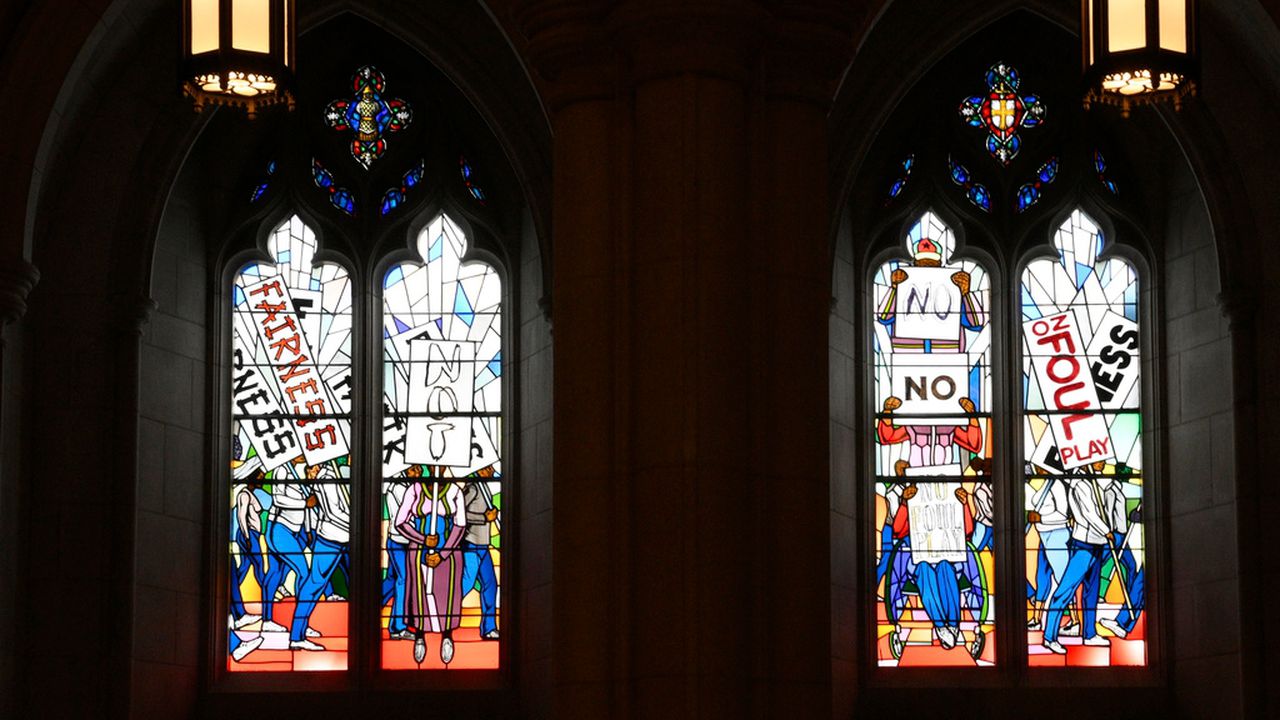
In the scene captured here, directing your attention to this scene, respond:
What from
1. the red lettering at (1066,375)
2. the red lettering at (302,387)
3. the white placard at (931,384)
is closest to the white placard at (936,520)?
the white placard at (931,384)

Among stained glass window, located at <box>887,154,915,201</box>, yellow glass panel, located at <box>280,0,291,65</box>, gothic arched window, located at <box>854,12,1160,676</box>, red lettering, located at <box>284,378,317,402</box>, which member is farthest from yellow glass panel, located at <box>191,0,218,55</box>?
stained glass window, located at <box>887,154,915,201</box>

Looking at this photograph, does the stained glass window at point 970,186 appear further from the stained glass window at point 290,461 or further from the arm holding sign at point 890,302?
the stained glass window at point 290,461

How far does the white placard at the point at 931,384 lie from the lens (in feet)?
45.5

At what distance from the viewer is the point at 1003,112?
14.2 meters

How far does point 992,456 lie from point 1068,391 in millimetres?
702

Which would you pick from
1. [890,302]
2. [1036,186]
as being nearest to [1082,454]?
[890,302]

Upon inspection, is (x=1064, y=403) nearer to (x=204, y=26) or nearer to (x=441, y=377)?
(x=441, y=377)

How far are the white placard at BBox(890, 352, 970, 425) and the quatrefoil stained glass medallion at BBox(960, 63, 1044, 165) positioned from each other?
4.96 feet

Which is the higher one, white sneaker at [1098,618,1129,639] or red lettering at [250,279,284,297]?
red lettering at [250,279,284,297]

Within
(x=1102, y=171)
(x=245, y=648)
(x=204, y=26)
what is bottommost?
(x=245, y=648)

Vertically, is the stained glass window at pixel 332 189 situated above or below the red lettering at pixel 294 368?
above

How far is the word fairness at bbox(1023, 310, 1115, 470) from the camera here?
45.1 feet

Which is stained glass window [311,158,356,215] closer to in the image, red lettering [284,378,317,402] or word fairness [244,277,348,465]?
word fairness [244,277,348,465]

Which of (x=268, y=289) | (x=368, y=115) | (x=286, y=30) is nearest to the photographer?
(x=286, y=30)
